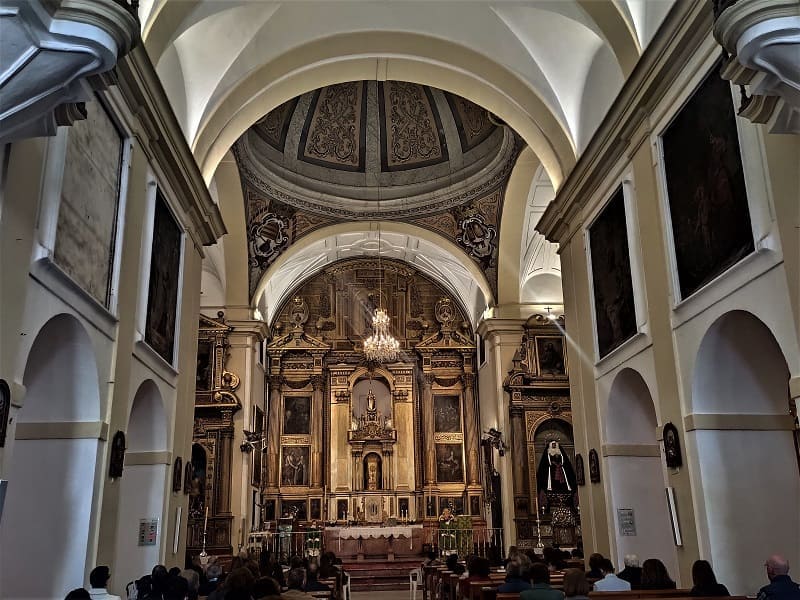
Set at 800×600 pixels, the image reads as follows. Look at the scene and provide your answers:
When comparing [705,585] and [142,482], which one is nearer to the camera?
[705,585]

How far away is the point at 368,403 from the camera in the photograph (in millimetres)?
22203

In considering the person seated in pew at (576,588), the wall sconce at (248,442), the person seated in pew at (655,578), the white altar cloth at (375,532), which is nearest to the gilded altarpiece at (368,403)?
the white altar cloth at (375,532)

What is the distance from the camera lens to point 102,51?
445cm

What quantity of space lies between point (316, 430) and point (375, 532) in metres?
4.09

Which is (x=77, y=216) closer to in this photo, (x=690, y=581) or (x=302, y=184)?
(x=690, y=581)

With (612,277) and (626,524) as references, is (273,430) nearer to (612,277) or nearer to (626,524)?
(626,524)

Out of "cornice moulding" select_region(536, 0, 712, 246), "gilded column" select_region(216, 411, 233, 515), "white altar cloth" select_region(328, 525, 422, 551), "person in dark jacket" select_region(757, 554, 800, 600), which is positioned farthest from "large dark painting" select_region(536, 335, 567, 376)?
"person in dark jacket" select_region(757, 554, 800, 600)

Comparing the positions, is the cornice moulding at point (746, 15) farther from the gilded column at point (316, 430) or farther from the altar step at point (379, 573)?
the gilded column at point (316, 430)

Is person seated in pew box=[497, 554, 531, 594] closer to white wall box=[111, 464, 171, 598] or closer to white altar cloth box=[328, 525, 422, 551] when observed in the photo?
white wall box=[111, 464, 171, 598]

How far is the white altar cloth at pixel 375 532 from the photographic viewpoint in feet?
60.8

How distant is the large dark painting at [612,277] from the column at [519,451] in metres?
7.98

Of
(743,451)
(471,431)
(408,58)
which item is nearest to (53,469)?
(743,451)

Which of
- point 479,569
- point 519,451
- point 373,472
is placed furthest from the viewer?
point 373,472

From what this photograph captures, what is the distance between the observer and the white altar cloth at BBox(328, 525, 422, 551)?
18.5 meters
